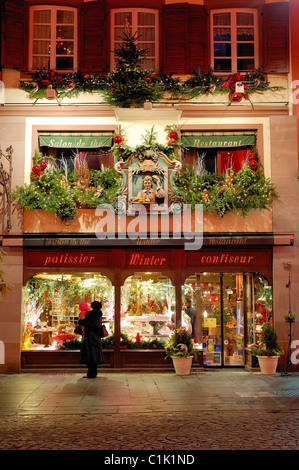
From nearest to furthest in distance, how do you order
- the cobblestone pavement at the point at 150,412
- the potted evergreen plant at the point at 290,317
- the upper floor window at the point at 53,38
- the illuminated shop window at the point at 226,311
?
the cobblestone pavement at the point at 150,412 → the potted evergreen plant at the point at 290,317 → the illuminated shop window at the point at 226,311 → the upper floor window at the point at 53,38

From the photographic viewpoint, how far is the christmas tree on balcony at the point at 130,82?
15.0m

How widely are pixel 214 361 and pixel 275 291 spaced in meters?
2.63

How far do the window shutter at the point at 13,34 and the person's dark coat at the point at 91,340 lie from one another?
7.19m

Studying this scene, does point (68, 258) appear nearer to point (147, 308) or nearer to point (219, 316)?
point (147, 308)

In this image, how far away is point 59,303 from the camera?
15.2 m

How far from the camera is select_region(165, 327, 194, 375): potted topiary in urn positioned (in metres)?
13.9

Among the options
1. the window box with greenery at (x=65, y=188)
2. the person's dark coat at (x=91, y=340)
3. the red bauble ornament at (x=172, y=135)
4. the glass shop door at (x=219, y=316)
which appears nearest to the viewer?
the person's dark coat at (x=91, y=340)

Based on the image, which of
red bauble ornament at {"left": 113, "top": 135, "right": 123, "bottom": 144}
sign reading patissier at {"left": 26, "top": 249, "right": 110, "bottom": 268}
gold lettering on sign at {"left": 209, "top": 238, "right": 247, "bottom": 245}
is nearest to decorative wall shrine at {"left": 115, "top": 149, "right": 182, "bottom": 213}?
red bauble ornament at {"left": 113, "top": 135, "right": 123, "bottom": 144}

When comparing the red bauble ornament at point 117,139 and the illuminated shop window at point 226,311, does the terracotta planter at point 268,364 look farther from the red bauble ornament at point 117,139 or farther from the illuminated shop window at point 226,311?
the red bauble ornament at point 117,139

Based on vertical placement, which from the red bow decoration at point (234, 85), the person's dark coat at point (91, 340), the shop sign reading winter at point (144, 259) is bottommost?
the person's dark coat at point (91, 340)

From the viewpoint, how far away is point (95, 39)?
15.6 meters

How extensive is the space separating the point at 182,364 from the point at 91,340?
2449mm

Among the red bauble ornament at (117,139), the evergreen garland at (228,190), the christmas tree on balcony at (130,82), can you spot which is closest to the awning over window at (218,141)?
the evergreen garland at (228,190)

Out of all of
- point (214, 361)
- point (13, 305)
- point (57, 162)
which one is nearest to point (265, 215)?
point (214, 361)
